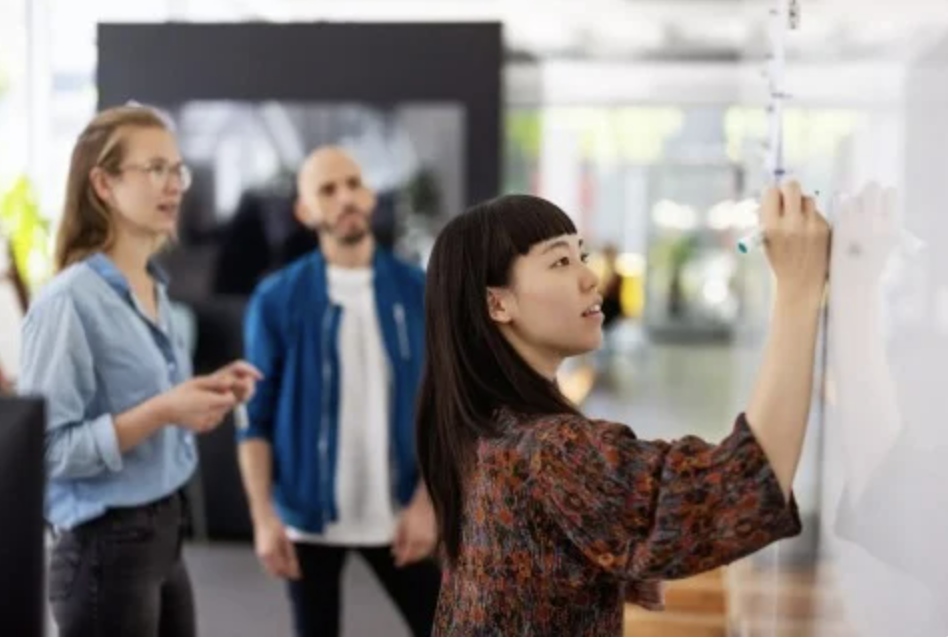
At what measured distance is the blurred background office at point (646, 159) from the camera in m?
1.63

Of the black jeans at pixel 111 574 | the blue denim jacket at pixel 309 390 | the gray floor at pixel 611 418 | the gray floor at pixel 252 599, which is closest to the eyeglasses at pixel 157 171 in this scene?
the black jeans at pixel 111 574

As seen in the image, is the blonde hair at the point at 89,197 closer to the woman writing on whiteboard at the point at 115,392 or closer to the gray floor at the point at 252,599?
the woman writing on whiteboard at the point at 115,392

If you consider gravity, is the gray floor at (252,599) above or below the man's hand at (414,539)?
below

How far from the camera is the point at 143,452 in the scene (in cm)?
254

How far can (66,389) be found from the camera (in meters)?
2.43

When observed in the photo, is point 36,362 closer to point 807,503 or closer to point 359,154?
point 807,503

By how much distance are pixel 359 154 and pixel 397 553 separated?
2.81 meters

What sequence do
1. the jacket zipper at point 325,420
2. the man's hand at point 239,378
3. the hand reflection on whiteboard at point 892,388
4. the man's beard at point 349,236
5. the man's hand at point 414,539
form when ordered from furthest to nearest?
the man's beard at point 349,236 < the jacket zipper at point 325,420 < the man's hand at point 414,539 < the man's hand at point 239,378 < the hand reflection on whiteboard at point 892,388

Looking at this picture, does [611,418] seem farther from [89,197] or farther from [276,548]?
[89,197]

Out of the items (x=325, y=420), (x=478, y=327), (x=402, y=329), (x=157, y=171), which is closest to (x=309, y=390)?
(x=325, y=420)

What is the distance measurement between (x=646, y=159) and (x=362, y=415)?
44.7ft

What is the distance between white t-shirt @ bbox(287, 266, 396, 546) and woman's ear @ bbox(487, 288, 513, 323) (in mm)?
1729

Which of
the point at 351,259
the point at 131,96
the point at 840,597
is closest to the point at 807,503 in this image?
the point at 840,597

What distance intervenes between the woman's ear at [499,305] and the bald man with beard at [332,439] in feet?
5.44
